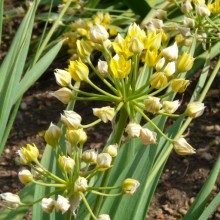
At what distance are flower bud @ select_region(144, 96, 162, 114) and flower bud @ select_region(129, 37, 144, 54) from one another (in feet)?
0.25

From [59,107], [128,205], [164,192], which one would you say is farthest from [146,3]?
[128,205]

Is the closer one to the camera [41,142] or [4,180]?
[4,180]

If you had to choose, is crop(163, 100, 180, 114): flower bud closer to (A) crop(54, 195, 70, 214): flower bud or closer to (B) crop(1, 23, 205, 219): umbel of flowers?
(B) crop(1, 23, 205, 219): umbel of flowers

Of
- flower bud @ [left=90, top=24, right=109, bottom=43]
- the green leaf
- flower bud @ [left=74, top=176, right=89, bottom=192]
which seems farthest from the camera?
the green leaf

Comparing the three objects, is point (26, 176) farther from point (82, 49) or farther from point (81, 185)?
point (82, 49)

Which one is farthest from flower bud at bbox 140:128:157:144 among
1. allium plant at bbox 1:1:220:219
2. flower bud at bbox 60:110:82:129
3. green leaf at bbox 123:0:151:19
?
green leaf at bbox 123:0:151:19

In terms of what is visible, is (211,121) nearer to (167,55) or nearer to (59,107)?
(59,107)

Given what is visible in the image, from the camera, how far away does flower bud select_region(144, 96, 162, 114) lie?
0.97 meters

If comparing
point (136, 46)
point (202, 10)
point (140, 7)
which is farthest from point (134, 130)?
point (140, 7)

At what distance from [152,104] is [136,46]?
96 millimetres

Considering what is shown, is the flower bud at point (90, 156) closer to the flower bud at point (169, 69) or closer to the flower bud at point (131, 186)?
the flower bud at point (131, 186)

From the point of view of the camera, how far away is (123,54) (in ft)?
3.37

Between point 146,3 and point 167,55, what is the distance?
4.63 ft

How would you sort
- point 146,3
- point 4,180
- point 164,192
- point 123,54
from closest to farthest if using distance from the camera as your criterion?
point 123,54 < point 164,192 < point 4,180 < point 146,3
